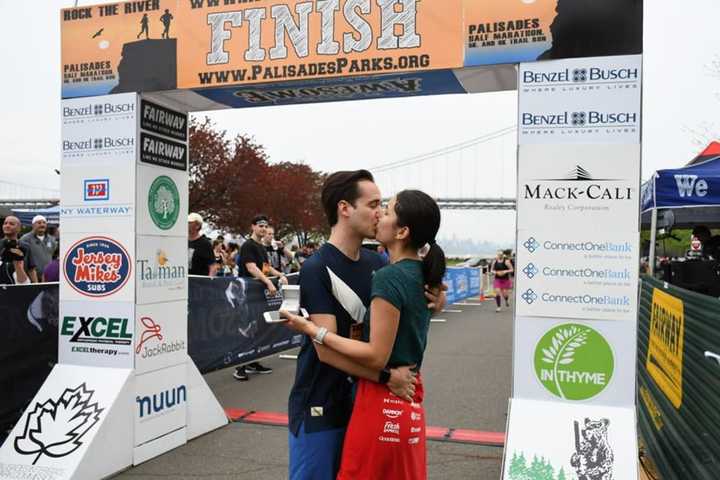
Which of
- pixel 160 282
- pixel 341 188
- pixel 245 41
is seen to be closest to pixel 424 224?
pixel 341 188

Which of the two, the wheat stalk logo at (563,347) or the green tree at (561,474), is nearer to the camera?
the green tree at (561,474)

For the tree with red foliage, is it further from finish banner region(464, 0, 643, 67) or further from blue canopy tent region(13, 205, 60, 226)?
finish banner region(464, 0, 643, 67)

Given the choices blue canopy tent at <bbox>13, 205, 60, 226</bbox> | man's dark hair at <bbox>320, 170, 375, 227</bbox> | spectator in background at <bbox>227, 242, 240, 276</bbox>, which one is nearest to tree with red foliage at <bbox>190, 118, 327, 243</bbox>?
blue canopy tent at <bbox>13, 205, 60, 226</bbox>

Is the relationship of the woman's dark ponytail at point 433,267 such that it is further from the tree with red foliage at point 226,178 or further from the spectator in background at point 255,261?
the tree with red foliage at point 226,178

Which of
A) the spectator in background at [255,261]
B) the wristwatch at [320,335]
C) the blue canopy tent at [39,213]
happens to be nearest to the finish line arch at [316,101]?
the wristwatch at [320,335]

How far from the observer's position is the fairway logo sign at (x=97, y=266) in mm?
4492

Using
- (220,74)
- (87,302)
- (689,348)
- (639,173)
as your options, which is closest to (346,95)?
(220,74)

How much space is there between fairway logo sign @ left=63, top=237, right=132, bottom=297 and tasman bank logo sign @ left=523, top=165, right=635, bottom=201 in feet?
9.42

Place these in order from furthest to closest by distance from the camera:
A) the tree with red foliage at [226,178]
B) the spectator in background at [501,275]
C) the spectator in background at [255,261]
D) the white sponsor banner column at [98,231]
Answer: the tree with red foliage at [226,178] → the spectator in background at [501,275] → the spectator in background at [255,261] → the white sponsor banner column at [98,231]

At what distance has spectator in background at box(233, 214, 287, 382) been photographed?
25.1 feet

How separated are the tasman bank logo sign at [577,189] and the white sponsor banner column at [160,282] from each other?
2733 mm

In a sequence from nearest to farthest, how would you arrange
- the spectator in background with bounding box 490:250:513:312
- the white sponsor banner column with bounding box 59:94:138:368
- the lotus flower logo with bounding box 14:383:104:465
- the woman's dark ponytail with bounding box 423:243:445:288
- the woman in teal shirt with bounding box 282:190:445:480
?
the woman in teal shirt with bounding box 282:190:445:480 < the woman's dark ponytail with bounding box 423:243:445:288 < the lotus flower logo with bounding box 14:383:104:465 < the white sponsor banner column with bounding box 59:94:138:368 < the spectator in background with bounding box 490:250:513:312

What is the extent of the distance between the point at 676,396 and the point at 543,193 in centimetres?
154

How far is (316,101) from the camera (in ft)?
15.5
